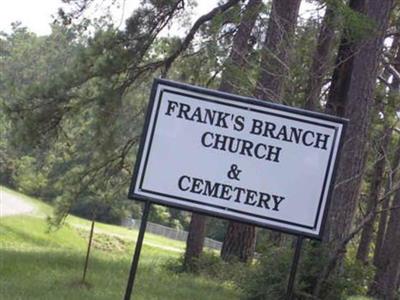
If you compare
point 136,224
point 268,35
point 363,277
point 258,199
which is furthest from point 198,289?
point 136,224

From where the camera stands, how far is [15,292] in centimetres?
810

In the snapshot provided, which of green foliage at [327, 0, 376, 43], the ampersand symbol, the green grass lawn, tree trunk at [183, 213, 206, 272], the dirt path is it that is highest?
green foliage at [327, 0, 376, 43]

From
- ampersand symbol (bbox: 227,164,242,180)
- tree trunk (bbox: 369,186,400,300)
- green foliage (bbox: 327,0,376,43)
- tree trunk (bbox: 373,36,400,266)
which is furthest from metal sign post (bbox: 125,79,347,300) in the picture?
tree trunk (bbox: 369,186,400,300)

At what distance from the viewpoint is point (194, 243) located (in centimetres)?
1465

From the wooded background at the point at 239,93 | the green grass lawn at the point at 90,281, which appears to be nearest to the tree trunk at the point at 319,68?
the wooded background at the point at 239,93

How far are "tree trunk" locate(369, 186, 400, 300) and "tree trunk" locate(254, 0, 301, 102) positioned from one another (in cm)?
687

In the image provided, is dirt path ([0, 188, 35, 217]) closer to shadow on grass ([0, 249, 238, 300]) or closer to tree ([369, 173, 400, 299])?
tree ([369, 173, 400, 299])

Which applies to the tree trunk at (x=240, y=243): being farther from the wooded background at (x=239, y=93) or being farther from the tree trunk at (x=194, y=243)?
the tree trunk at (x=194, y=243)

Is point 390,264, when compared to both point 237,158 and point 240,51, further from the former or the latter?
point 237,158

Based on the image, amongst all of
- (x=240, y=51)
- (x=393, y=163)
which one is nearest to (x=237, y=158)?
(x=240, y=51)

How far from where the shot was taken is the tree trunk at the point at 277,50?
848 cm

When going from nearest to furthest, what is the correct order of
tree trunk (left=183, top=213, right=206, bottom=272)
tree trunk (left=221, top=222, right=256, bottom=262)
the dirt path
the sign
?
the sign
tree trunk (left=221, top=222, right=256, bottom=262)
tree trunk (left=183, top=213, right=206, bottom=272)
the dirt path

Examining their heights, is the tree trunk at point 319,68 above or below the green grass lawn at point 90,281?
above

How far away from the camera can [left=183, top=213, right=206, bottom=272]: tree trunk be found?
14055 millimetres
